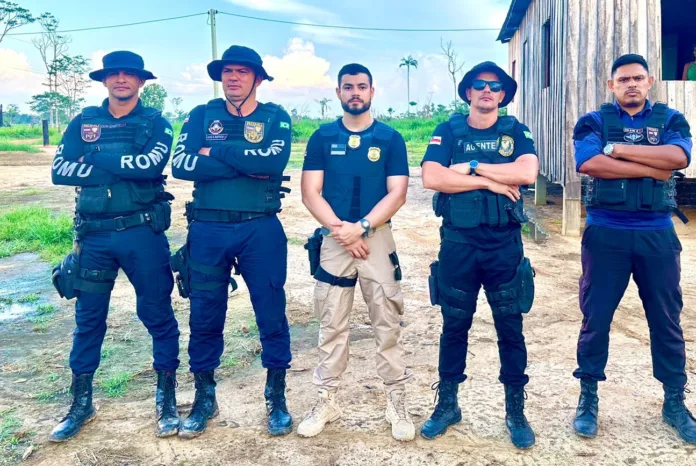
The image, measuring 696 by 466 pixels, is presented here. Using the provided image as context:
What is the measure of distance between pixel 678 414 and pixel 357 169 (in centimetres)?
232

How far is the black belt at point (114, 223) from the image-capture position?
3.57m

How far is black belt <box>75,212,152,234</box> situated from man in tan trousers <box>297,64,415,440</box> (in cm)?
102

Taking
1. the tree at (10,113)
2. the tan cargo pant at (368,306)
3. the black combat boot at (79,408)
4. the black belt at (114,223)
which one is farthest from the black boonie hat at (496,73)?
the tree at (10,113)

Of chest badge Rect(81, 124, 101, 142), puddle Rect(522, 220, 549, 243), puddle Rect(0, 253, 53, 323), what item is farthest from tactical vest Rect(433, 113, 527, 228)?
puddle Rect(522, 220, 549, 243)

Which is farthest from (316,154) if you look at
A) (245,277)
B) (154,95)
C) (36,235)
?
(154,95)

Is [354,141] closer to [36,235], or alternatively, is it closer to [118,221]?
[118,221]

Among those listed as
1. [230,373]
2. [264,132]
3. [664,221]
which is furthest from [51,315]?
[664,221]

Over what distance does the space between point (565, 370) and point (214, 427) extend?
248cm

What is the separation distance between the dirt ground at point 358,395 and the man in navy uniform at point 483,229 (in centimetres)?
27

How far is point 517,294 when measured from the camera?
3.27m

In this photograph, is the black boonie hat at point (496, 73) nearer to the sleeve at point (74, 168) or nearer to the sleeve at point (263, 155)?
the sleeve at point (263, 155)

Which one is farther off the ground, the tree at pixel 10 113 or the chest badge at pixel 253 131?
the tree at pixel 10 113

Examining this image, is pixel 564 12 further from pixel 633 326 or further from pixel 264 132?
pixel 264 132

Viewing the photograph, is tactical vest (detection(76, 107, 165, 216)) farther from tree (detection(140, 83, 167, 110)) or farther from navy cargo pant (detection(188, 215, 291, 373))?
tree (detection(140, 83, 167, 110))
